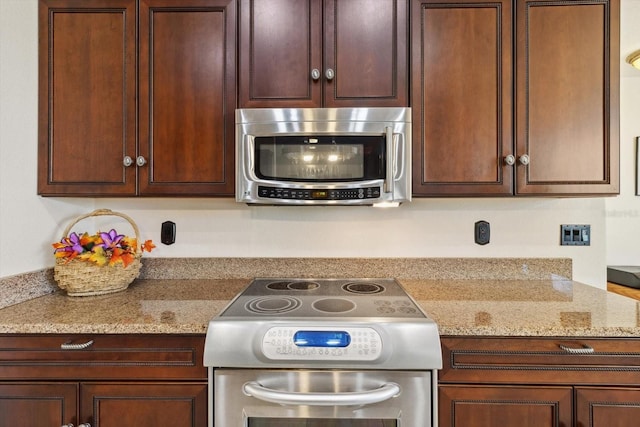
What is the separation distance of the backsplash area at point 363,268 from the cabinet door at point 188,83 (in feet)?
1.69

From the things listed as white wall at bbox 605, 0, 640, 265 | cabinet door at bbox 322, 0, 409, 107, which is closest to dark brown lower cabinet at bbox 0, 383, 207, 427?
cabinet door at bbox 322, 0, 409, 107

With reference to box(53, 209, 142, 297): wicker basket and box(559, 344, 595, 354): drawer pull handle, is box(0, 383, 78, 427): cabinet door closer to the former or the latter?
box(53, 209, 142, 297): wicker basket

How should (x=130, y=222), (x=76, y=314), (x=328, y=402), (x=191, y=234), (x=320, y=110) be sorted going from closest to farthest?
Result: (x=328, y=402)
(x=76, y=314)
(x=320, y=110)
(x=130, y=222)
(x=191, y=234)

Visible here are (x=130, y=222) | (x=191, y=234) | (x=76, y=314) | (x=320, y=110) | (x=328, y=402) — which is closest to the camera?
(x=328, y=402)

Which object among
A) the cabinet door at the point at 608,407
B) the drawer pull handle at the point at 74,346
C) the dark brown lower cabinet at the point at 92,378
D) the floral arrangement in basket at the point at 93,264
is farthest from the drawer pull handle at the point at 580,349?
the floral arrangement in basket at the point at 93,264

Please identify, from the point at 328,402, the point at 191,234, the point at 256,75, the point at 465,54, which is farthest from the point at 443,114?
the point at 191,234

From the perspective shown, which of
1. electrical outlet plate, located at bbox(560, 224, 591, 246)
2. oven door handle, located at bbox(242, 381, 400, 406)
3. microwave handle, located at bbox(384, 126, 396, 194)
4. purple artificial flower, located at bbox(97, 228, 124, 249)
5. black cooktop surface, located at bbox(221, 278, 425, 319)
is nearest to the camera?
oven door handle, located at bbox(242, 381, 400, 406)

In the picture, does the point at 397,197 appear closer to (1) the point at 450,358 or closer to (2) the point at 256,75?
(1) the point at 450,358

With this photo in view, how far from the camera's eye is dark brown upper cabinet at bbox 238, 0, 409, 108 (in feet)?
4.24

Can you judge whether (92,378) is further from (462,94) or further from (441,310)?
(462,94)

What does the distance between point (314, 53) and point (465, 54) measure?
0.60 m

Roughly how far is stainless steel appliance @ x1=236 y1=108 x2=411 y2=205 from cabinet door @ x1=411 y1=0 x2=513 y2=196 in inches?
5.2

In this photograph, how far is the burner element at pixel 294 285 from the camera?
1.41 m

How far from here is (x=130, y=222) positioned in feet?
4.97
